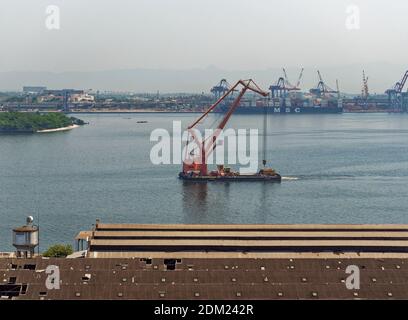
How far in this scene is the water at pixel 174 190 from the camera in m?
9.22

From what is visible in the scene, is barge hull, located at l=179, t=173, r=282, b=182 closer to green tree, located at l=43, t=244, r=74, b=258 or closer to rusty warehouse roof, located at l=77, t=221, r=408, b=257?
rusty warehouse roof, located at l=77, t=221, r=408, b=257

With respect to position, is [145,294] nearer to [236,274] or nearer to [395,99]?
[236,274]

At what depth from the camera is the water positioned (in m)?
9.22

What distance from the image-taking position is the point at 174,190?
11.7m

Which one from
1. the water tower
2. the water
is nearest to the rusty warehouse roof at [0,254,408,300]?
the water tower

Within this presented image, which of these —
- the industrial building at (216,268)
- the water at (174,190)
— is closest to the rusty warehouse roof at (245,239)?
the industrial building at (216,268)

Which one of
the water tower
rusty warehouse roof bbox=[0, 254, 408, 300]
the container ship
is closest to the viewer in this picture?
rusty warehouse roof bbox=[0, 254, 408, 300]

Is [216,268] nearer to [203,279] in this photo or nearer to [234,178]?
[203,279]

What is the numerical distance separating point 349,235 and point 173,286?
2800 millimetres

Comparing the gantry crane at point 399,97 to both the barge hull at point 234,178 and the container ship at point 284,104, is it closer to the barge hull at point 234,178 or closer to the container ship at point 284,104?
the container ship at point 284,104

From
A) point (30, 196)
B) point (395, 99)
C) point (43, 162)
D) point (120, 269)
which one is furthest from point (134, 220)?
point (395, 99)

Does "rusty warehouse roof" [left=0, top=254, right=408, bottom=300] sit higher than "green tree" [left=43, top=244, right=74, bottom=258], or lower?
higher

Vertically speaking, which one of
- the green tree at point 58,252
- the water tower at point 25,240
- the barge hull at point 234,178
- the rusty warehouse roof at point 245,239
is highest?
the water tower at point 25,240
